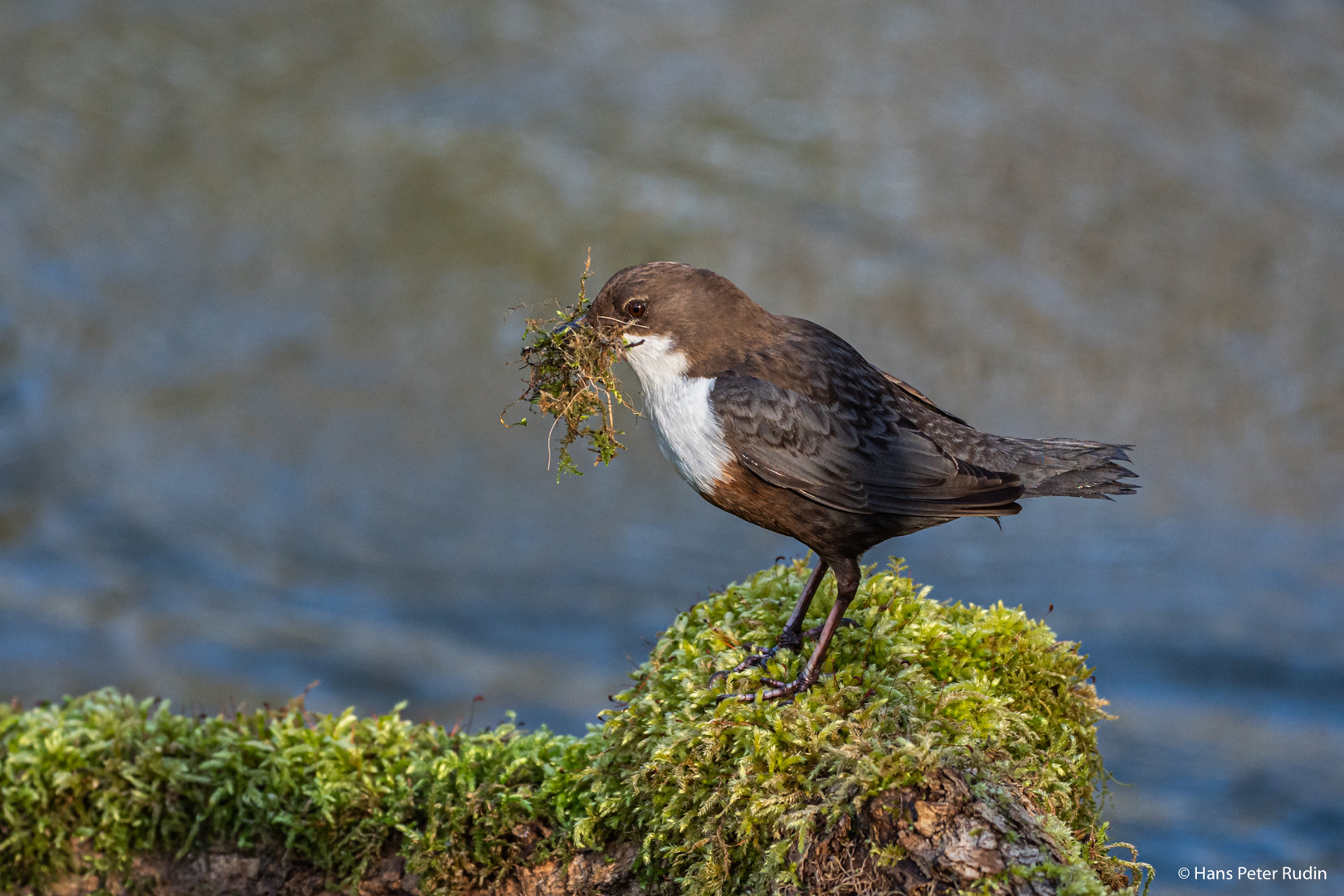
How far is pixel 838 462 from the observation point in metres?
4.02

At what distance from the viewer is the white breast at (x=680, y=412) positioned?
3.99 m

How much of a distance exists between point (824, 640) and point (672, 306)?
4.11 feet

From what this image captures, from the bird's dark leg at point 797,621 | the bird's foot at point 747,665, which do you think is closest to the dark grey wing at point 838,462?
the bird's dark leg at point 797,621

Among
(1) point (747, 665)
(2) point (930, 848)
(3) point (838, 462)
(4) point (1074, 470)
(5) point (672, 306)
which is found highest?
(5) point (672, 306)

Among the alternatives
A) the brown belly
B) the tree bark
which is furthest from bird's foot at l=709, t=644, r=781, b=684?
A: the tree bark

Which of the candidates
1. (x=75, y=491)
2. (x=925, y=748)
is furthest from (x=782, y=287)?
(x=925, y=748)

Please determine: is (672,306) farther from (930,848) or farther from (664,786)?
(930,848)

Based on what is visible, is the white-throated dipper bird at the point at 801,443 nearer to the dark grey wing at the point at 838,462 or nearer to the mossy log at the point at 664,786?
the dark grey wing at the point at 838,462

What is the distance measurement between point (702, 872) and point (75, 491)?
9537mm

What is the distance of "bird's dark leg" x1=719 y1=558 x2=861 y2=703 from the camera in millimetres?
3783

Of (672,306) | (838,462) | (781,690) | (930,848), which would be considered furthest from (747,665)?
(672,306)

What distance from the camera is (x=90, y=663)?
977 cm

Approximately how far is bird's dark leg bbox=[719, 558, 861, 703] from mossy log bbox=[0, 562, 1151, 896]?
62mm

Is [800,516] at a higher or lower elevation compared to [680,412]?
lower
